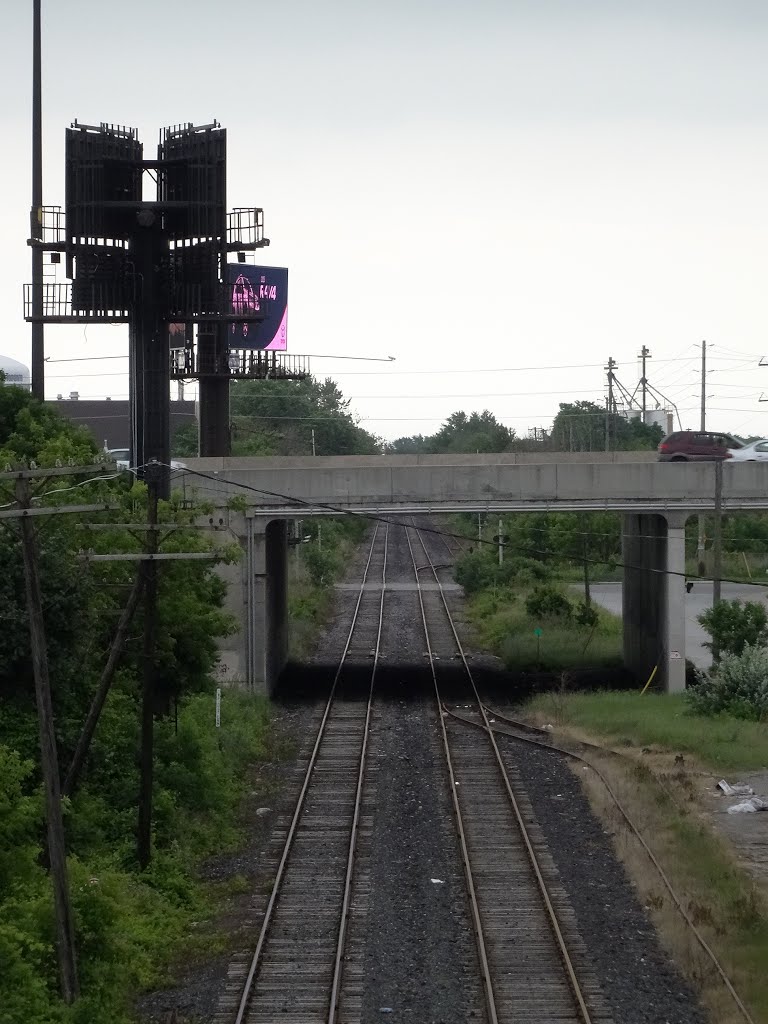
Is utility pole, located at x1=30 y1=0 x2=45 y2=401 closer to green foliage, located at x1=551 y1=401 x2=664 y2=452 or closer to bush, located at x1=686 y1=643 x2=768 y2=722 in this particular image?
bush, located at x1=686 y1=643 x2=768 y2=722

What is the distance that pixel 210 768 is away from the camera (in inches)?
909

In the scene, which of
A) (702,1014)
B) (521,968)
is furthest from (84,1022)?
(702,1014)

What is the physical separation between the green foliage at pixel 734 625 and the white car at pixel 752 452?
7753mm

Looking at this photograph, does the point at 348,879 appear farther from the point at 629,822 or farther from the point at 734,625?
the point at 734,625

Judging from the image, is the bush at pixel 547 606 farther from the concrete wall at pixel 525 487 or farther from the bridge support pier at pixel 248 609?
the bridge support pier at pixel 248 609

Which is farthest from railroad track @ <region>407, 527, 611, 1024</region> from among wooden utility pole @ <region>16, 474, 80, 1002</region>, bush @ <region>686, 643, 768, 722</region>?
bush @ <region>686, 643, 768, 722</region>

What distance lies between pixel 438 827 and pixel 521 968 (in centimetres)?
654

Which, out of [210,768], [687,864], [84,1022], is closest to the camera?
[84,1022]

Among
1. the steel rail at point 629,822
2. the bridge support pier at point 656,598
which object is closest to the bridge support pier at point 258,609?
the steel rail at point 629,822

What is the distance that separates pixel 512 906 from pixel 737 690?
14.9 m

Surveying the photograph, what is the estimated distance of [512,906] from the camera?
16875 mm

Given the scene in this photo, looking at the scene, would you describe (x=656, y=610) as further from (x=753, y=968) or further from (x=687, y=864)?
(x=753, y=968)

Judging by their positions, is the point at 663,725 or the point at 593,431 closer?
the point at 663,725

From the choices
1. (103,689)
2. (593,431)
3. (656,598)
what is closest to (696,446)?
(656,598)
